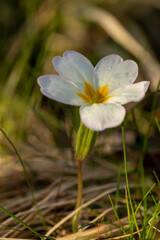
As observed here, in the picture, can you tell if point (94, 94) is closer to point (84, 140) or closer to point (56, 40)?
point (84, 140)

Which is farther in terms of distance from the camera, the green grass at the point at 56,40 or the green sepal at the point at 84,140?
the green grass at the point at 56,40

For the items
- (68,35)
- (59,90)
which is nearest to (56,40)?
(68,35)

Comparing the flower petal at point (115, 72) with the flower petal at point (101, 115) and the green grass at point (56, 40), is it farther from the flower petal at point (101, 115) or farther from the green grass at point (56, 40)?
the green grass at point (56, 40)

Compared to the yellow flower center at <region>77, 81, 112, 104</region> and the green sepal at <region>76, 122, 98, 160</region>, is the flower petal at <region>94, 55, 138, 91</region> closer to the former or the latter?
the yellow flower center at <region>77, 81, 112, 104</region>

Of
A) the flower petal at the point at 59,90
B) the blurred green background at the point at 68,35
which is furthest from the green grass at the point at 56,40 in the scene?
the flower petal at the point at 59,90

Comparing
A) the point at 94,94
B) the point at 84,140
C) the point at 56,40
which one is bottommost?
the point at 84,140

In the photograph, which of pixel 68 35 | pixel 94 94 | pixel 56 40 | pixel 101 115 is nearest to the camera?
pixel 101 115

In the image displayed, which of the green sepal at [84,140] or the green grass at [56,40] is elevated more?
the green grass at [56,40]
